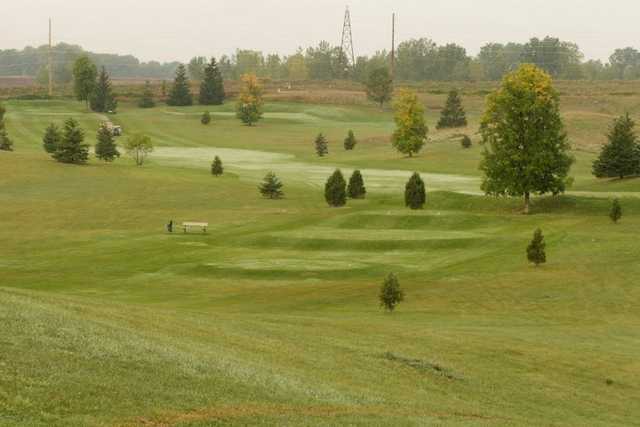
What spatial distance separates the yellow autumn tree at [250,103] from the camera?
556 ft

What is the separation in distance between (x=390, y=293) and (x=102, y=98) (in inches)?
5758

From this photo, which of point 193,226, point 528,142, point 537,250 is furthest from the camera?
point 528,142

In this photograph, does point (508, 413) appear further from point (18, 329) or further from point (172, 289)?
point (172, 289)

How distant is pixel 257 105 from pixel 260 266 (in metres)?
122

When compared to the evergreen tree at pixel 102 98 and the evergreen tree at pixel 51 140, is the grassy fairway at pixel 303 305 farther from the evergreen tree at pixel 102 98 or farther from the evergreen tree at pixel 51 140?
the evergreen tree at pixel 102 98

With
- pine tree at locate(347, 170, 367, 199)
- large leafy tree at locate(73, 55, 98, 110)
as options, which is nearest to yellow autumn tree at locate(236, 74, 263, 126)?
large leafy tree at locate(73, 55, 98, 110)

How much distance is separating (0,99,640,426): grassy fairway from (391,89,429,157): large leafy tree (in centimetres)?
1484

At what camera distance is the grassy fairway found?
20.1m

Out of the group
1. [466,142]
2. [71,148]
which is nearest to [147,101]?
[71,148]

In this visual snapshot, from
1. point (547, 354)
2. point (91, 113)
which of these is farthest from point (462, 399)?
point (91, 113)

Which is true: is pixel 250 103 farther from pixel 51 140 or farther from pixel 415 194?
pixel 415 194

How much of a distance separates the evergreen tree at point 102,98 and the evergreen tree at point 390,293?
145m

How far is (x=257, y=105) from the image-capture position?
171 metres

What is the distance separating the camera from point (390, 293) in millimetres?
40250
